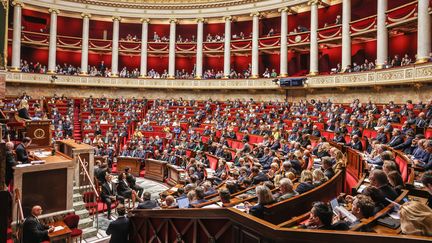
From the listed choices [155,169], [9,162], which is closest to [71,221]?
[9,162]

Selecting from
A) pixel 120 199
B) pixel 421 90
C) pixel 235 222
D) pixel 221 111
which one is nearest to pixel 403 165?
pixel 235 222

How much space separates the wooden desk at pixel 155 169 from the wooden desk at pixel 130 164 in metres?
0.51

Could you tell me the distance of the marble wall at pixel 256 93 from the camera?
46.9 ft

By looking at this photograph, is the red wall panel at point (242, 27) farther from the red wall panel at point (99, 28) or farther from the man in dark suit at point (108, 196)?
the man in dark suit at point (108, 196)

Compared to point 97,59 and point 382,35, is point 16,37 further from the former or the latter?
point 382,35

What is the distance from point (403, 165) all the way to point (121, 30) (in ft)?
85.8

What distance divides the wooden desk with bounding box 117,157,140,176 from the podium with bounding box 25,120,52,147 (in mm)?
4948

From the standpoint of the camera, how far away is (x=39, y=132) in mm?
8750

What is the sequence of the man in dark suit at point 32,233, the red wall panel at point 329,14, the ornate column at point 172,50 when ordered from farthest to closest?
the ornate column at point 172,50 → the red wall panel at point 329,14 → the man in dark suit at point 32,233

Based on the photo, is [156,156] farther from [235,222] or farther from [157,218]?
[235,222]

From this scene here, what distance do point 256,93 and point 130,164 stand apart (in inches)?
459

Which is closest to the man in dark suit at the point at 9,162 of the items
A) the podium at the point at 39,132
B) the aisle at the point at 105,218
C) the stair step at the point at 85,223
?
the stair step at the point at 85,223

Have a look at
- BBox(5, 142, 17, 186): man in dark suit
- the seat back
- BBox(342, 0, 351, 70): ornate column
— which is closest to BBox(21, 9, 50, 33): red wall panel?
BBox(5, 142, 17, 186): man in dark suit

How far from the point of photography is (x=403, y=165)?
6336mm
